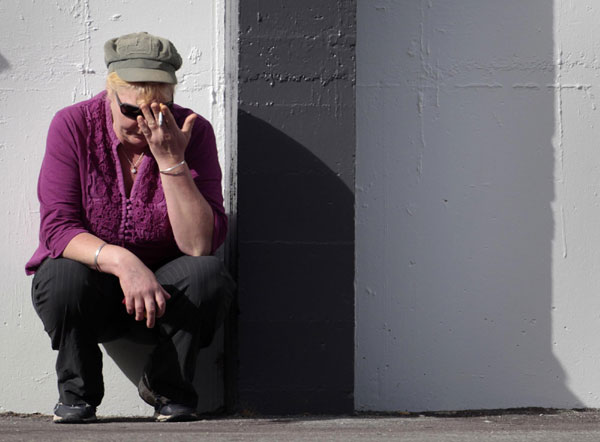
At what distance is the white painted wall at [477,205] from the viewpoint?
14.2ft

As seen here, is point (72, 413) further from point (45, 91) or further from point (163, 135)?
point (45, 91)

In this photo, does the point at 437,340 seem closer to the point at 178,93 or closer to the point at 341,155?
the point at 341,155

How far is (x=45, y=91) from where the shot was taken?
4223 mm

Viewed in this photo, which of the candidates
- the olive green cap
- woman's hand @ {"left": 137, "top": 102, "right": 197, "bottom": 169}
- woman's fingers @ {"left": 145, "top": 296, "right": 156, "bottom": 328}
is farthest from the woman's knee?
the olive green cap

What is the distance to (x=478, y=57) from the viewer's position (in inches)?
172

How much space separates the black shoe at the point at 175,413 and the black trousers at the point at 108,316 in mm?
25

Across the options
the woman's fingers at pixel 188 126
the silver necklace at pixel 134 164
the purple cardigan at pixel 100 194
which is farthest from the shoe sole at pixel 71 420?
the woman's fingers at pixel 188 126

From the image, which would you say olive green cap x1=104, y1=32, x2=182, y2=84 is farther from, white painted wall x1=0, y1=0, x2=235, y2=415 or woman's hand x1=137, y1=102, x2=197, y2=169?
white painted wall x1=0, y1=0, x2=235, y2=415

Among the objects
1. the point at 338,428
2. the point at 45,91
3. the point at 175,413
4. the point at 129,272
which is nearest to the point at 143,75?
the point at 129,272

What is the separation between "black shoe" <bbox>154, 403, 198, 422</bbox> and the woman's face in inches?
37.4

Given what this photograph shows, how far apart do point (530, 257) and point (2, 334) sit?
7.26ft

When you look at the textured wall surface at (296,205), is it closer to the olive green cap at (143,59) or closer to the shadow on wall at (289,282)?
the shadow on wall at (289,282)

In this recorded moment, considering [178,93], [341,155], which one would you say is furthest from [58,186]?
[341,155]

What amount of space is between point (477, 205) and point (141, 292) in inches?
62.9
